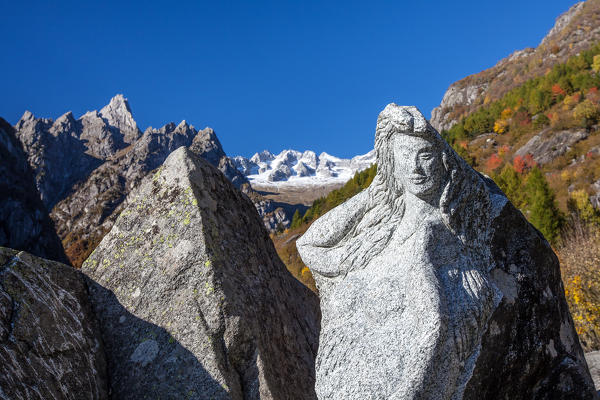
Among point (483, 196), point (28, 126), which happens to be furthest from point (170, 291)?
point (28, 126)

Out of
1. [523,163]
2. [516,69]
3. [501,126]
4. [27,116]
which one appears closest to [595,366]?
[523,163]

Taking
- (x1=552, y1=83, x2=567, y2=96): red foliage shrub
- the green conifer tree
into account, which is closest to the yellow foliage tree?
(x1=552, y1=83, x2=567, y2=96): red foliage shrub

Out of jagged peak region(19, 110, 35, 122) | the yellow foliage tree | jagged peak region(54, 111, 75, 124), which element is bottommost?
the yellow foliage tree

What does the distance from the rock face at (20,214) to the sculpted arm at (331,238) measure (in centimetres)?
5500

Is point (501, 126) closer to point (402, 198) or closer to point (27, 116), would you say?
point (402, 198)

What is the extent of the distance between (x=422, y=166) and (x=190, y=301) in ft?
7.68

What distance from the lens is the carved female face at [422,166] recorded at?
3246 mm

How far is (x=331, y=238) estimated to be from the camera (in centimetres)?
Result: 371

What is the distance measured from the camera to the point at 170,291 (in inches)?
150

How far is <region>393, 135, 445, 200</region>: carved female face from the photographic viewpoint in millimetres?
3246

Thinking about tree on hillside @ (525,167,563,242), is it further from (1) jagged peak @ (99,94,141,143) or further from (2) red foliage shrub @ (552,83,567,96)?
(1) jagged peak @ (99,94,141,143)

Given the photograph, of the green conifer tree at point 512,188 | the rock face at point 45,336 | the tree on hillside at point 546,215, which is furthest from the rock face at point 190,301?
the green conifer tree at point 512,188

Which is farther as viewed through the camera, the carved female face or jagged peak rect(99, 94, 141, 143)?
jagged peak rect(99, 94, 141, 143)

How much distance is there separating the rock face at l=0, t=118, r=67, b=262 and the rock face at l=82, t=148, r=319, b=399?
176 feet
